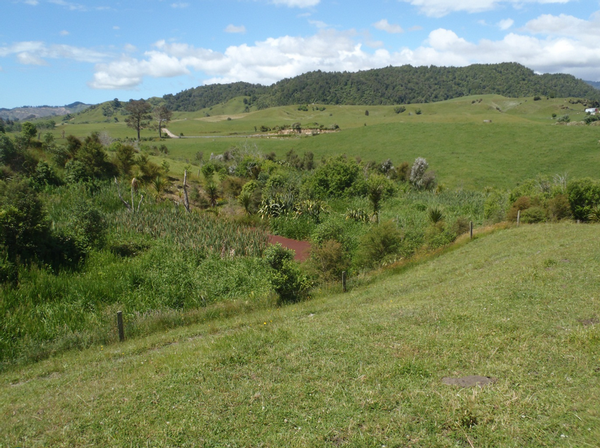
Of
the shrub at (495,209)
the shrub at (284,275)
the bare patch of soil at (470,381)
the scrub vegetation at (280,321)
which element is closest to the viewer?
the scrub vegetation at (280,321)

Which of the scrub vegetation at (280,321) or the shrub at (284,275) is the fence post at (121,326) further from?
the shrub at (284,275)

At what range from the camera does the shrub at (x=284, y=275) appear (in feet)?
39.8

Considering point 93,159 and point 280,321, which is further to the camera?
point 93,159

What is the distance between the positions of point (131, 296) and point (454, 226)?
17.8 meters

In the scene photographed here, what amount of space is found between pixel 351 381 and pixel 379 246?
11.9 m

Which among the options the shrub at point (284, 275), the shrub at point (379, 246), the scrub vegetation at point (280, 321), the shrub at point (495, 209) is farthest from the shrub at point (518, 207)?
the shrub at point (284, 275)

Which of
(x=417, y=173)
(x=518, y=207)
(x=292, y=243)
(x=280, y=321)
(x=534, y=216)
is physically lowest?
(x=292, y=243)

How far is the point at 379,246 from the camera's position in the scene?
1714cm

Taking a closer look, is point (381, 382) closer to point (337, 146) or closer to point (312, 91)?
point (337, 146)

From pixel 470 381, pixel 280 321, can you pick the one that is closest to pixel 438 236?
pixel 280 321

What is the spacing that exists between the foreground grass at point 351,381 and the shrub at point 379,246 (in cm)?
744

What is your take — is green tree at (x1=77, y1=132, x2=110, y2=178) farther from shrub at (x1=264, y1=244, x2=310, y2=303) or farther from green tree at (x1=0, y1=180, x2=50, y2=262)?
shrub at (x1=264, y1=244, x2=310, y2=303)

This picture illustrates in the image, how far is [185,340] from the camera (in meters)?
9.05

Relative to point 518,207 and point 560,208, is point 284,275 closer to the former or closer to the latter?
point 518,207
